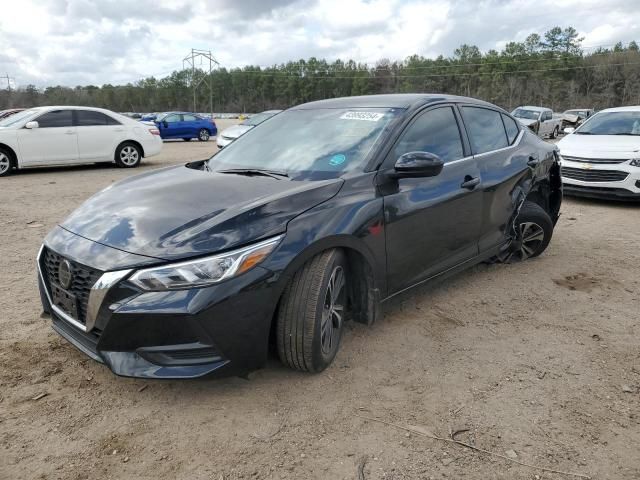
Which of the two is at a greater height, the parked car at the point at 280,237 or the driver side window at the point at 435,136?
the driver side window at the point at 435,136

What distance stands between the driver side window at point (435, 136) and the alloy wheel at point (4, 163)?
1007 centimetres

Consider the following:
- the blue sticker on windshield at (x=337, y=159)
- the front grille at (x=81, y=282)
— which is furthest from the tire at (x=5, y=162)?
the blue sticker on windshield at (x=337, y=159)

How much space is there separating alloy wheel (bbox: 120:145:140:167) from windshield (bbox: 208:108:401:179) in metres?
9.04

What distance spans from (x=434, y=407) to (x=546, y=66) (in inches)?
3514

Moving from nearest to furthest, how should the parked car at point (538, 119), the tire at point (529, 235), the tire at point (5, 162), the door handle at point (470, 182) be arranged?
1. the door handle at point (470, 182)
2. the tire at point (529, 235)
3. the tire at point (5, 162)
4. the parked car at point (538, 119)

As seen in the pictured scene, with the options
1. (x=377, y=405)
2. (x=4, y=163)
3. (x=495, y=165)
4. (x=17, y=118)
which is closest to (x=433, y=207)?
(x=495, y=165)

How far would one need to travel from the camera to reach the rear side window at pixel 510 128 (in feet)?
15.3

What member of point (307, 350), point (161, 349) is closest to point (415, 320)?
point (307, 350)

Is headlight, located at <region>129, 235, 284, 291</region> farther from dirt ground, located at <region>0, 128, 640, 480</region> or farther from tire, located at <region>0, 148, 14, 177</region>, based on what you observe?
tire, located at <region>0, 148, 14, 177</region>

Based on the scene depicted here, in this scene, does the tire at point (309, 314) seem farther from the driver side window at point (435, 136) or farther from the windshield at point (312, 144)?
the driver side window at point (435, 136)

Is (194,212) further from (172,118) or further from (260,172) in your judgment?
(172,118)

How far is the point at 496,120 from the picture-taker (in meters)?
4.59

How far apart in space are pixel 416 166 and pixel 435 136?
77 centimetres

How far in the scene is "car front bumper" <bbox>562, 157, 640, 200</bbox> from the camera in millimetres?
7715
